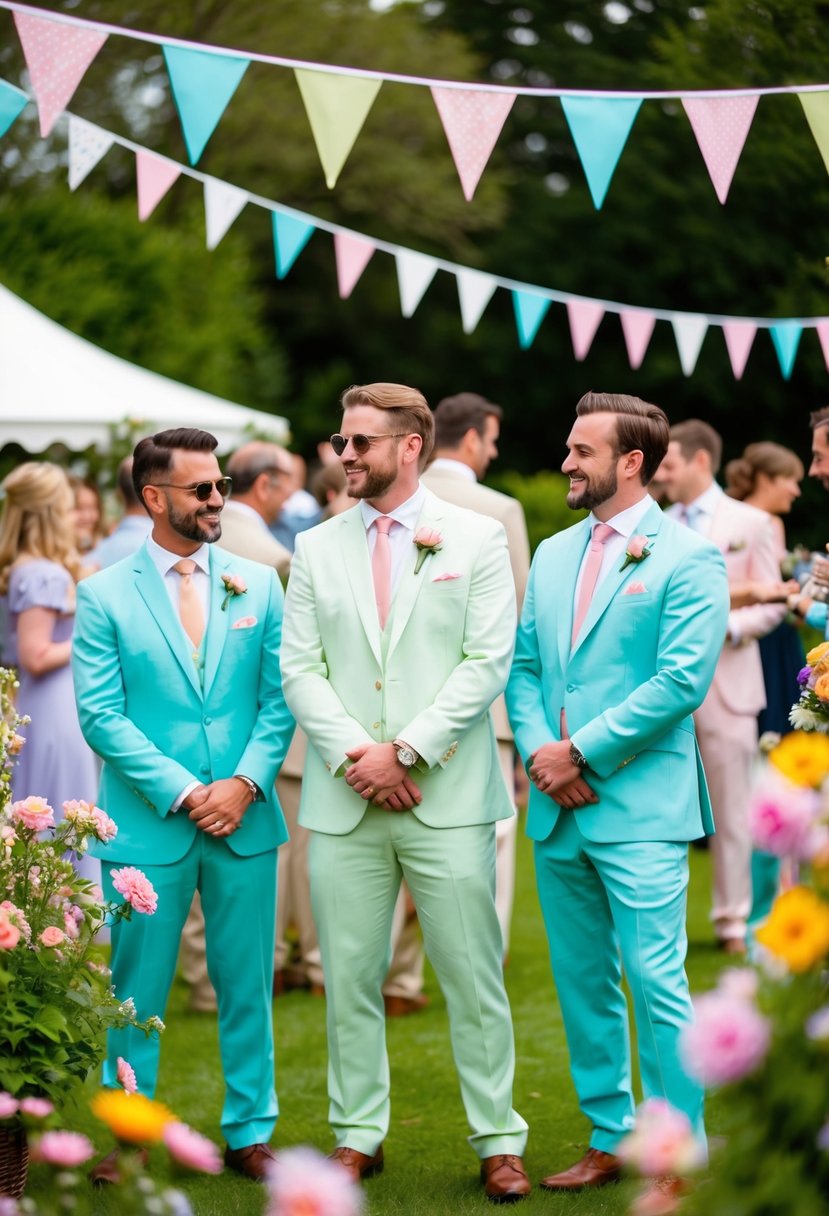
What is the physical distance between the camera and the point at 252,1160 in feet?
14.6

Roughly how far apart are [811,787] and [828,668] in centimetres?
139

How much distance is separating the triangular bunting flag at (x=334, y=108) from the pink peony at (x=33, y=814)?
103 inches

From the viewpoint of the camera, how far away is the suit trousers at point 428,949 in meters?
4.29

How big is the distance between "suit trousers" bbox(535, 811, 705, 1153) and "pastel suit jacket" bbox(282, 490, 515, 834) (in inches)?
11.6

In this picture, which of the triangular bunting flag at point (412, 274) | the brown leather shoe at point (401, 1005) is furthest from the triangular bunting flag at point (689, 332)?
the brown leather shoe at point (401, 1005)

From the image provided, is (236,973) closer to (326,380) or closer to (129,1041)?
(129,1041)

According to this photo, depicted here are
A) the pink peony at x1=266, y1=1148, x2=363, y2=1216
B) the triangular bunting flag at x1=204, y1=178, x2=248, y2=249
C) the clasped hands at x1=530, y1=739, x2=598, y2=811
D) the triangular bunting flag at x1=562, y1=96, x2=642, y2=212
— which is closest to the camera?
the pink peony at x1=266, y1=1148, x2=363, y2=1216

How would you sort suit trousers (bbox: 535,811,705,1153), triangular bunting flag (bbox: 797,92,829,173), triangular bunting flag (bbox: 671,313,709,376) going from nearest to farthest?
suit trousers (bbox: 535,811,705,1153) → triangular bunting flag (bbox: 797,92,829,173) → triangular bunting flag (bbox: 671,313,709,376)

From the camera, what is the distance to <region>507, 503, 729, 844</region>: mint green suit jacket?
164 inches

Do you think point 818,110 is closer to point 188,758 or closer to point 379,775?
point 379,775

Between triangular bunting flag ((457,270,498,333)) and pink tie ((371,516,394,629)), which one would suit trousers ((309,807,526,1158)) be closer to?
pink tie ((371,516,394,629))

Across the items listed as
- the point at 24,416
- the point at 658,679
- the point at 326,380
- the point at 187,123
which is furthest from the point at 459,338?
the point at 658,679

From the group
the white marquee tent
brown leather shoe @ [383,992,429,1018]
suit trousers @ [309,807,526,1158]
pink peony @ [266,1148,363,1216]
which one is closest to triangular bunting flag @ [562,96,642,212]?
suit trousers @ [309,807,526,1158]

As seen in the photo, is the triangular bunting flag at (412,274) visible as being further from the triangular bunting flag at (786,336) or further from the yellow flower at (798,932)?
the yellow flower at (798,932)
